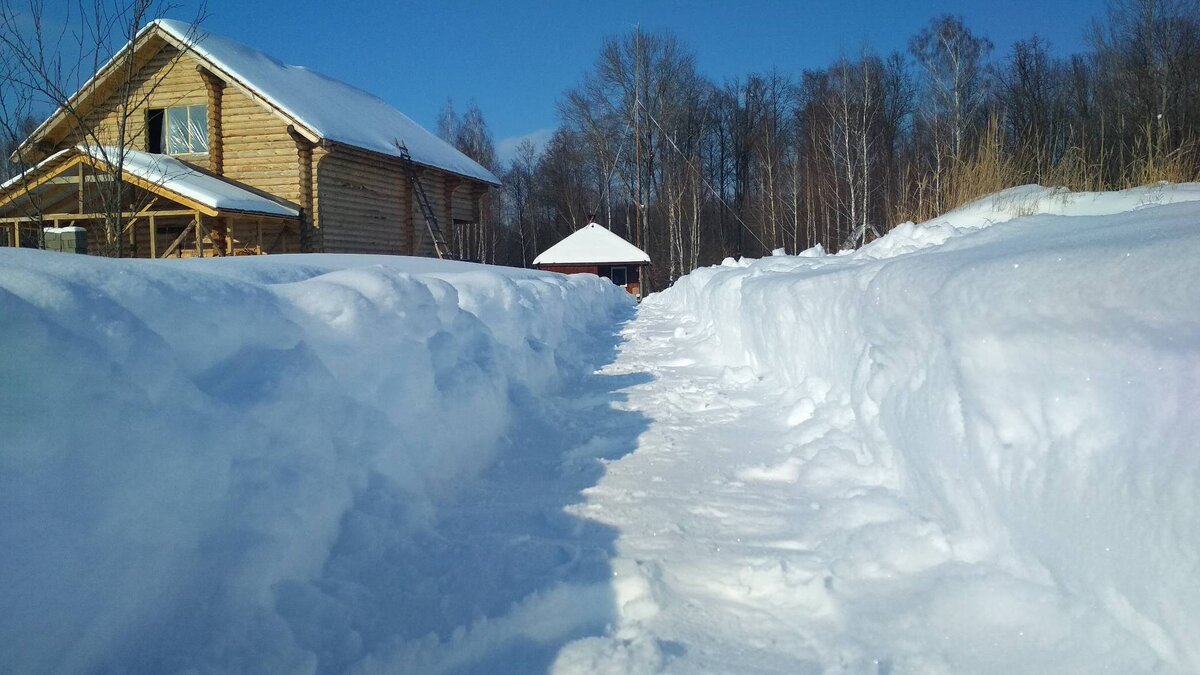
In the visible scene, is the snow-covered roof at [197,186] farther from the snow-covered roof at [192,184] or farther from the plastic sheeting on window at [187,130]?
the plastic sheeting on window at [187,130]

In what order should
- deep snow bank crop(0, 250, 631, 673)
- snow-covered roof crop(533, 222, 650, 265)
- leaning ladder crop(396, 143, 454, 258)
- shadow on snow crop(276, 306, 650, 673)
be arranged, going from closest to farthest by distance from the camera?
deep snow bank crop(0, 250, 631, 673) < shadow on snow crop(276, 306, 650, 673) < leaning ladder crop(396, 143, 454, 258) < snow-covered roof crop(533, 222, 650, 265)

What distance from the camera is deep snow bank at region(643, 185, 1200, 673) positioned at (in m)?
1.29

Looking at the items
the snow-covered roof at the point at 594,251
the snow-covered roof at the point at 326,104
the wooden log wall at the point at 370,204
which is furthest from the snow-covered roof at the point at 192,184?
the snow-covered roof at the point at 594,251

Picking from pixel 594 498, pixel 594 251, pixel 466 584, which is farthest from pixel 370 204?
pixel 466 584

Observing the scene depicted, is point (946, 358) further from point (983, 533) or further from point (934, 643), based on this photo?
point (934, 643)

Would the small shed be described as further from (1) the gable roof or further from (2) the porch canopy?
(2) the porch canopy

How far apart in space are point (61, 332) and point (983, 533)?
2.31 metres

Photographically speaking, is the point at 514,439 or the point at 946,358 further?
the point at 514,439

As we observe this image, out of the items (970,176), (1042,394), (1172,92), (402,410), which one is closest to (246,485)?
(402,410)

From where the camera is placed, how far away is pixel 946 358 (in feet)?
6.98

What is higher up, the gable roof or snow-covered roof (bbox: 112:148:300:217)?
the gable roof

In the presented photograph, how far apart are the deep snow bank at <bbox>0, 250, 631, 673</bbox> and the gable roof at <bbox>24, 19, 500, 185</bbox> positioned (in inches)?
466

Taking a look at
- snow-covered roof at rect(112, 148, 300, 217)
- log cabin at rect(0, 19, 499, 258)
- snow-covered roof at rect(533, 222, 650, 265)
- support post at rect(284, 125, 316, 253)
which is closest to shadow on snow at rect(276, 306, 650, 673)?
snow-covered roof at rect(112, 148, 300, 217)

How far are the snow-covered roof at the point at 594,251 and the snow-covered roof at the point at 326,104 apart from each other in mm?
6101
